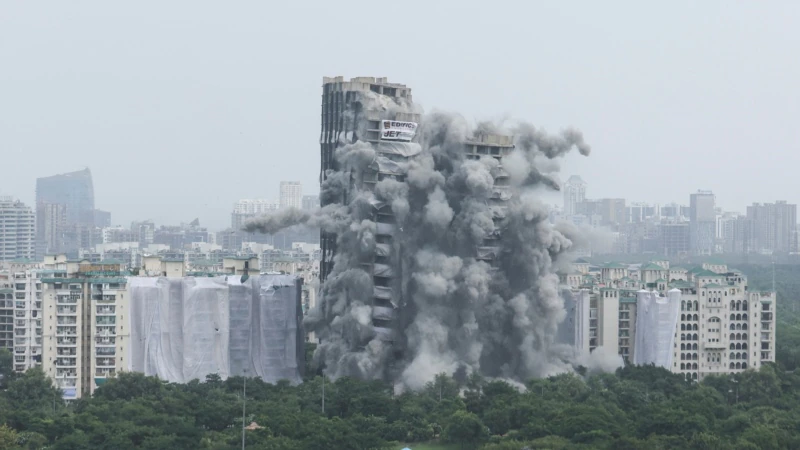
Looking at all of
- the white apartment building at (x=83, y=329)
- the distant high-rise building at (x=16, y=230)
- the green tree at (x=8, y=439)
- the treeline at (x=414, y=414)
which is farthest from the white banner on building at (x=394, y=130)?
the distant high-rise building at (x=16, y=230)

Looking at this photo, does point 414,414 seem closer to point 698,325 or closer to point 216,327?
point 216,327

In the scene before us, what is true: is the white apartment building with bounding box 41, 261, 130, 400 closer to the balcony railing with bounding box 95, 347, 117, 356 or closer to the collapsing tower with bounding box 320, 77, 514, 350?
the balcony railing with bounding box 95, 347, 117, 356

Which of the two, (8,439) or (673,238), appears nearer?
(8,439)

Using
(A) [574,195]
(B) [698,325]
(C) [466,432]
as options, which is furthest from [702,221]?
(C) [466,432]

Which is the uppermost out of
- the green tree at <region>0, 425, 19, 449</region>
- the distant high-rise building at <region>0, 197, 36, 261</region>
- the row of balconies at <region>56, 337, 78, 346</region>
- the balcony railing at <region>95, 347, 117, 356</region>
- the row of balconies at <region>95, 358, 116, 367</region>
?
the distant high-rise building at <region>0, 197, 36, 261</region>

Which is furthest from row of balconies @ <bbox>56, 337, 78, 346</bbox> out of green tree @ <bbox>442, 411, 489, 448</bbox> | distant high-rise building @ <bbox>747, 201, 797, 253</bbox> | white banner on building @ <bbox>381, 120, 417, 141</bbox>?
distant high-rise building @ <bbox>747, 201, 797, 253</bbox>

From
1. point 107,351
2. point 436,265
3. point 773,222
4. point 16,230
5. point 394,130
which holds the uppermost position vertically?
point 394,130
